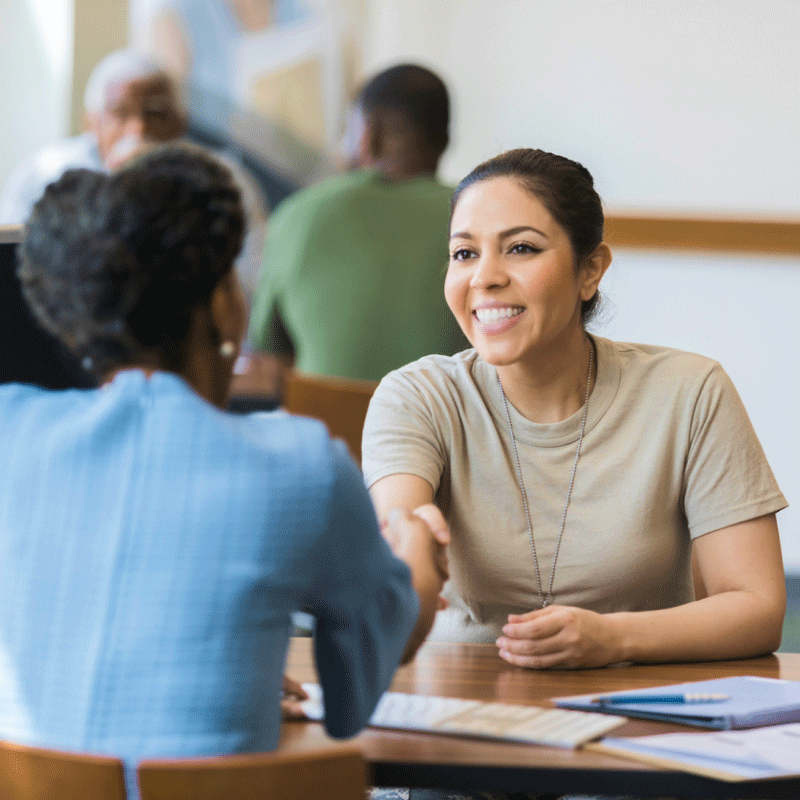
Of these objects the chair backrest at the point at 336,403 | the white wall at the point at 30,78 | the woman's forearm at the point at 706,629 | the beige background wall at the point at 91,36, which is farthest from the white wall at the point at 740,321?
the woman's forearm at the point at 706,629

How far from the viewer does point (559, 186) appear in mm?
1682

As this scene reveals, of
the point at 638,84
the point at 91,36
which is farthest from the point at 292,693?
the point at 91,36

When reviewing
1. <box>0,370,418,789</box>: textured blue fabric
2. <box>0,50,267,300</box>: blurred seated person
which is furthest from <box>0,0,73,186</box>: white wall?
<box>0,370,418,789</box>: textured blue fabric

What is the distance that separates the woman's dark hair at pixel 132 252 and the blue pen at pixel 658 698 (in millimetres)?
545

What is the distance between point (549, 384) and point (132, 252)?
91 cm

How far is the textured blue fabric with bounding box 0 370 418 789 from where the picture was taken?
886mm

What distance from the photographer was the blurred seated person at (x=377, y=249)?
8.64 ft

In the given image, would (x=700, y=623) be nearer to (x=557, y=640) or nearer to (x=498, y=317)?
(x=557, y=640)

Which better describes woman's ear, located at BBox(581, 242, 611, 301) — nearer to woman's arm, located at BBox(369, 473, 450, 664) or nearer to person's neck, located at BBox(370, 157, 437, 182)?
woman's arm, located at BBox(369, 473, 450, 664)

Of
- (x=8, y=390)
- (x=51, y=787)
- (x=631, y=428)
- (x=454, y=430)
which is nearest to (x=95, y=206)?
(x=8, y=390)

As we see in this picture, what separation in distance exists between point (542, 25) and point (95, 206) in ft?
12.6

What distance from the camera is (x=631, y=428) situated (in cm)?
165

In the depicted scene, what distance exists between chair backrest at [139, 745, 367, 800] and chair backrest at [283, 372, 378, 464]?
1.28 metres

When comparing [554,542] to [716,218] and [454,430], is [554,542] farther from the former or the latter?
[716,218]
